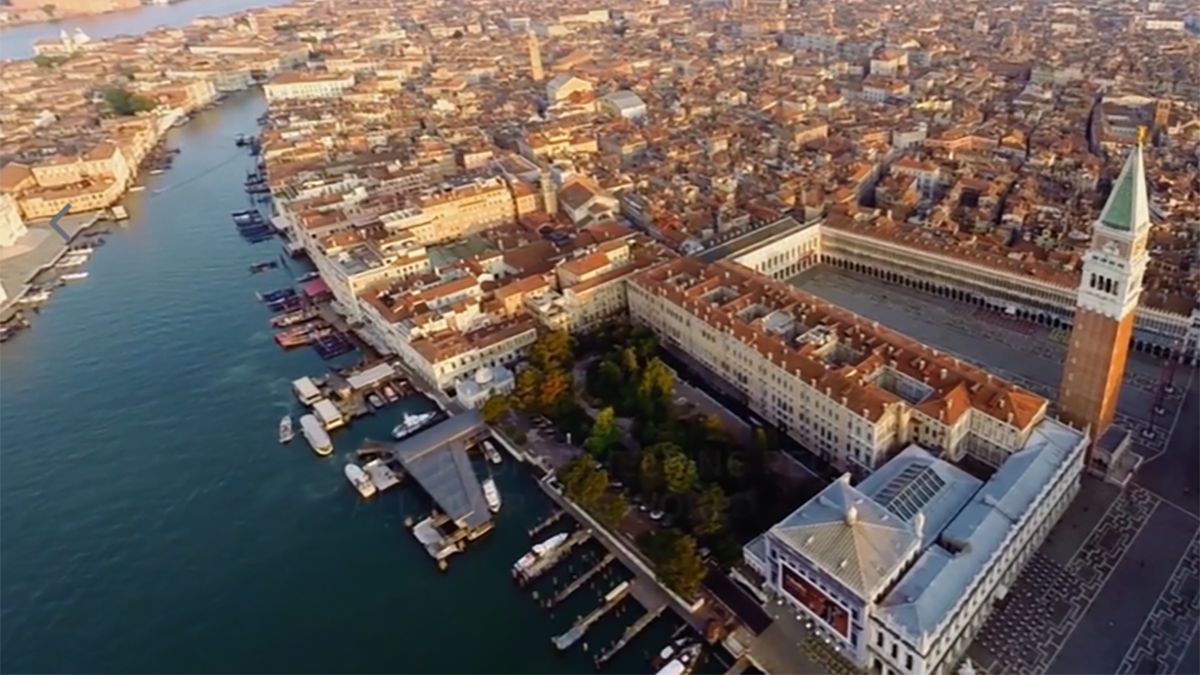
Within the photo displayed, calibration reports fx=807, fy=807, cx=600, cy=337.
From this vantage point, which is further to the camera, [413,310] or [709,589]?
[413,310]

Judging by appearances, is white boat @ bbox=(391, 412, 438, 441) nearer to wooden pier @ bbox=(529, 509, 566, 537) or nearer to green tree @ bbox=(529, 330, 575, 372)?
green tree @ bbox=(529, 330, 575, 372)

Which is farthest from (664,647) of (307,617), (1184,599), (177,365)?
(177,365)

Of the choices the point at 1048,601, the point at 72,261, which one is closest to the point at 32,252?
the point at 72,261

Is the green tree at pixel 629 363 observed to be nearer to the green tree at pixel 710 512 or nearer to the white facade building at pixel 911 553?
the green tree at pixel 710 512

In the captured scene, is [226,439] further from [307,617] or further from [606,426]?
[606,426]

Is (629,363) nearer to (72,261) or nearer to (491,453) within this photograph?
(491,453)

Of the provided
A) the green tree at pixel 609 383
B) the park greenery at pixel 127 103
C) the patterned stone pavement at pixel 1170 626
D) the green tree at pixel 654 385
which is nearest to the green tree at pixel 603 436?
the green tree at pixel 654 385

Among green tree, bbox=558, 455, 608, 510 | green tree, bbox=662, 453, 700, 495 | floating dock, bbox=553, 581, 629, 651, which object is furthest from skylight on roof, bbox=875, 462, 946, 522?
green tree, bbox=558, 455, 608, 510

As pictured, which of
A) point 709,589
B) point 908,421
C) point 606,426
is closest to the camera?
point 709,589
